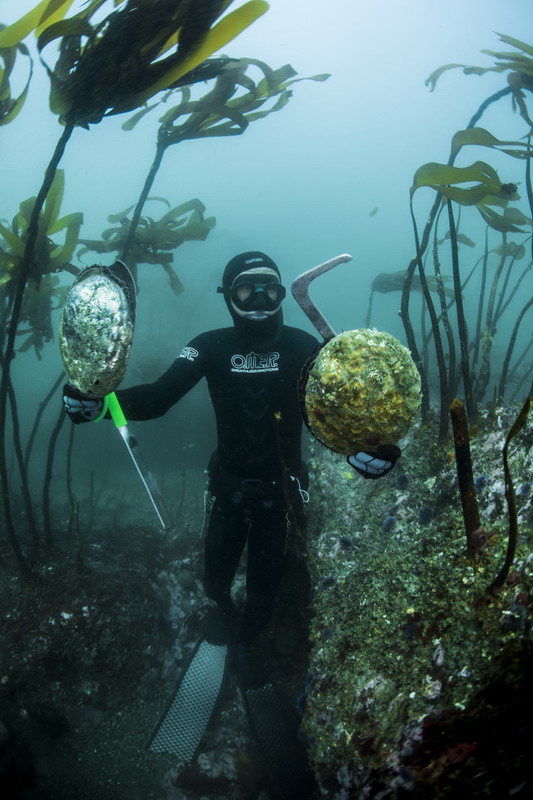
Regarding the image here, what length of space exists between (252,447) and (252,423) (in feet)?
0.68

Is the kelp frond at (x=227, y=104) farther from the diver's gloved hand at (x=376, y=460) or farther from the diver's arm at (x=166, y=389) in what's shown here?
the diver's gloved hand at (x=376, y=460)

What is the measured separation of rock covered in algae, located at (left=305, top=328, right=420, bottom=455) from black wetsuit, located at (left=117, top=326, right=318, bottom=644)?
1441 millimetres

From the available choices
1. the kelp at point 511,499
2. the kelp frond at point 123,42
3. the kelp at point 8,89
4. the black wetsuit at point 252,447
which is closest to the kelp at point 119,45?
the kelp frond at point 123,42

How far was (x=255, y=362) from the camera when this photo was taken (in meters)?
3.20

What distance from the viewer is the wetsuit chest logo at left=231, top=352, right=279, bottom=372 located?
3.20 m

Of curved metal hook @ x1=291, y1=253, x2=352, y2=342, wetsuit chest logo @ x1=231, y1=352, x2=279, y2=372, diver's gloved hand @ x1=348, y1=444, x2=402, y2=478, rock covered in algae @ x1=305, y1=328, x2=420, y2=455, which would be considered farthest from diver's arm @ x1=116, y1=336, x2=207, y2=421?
diver's gloved hand @ x1=348, y1=444, x2=402, y2=478

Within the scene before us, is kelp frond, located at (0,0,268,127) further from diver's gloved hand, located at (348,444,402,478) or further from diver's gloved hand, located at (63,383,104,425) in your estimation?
diver's gloved hand, located at (348,444,402,478)

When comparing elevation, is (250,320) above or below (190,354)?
above

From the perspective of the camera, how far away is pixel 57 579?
3711 millimetres

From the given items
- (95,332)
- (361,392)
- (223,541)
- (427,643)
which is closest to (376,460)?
(361,392)

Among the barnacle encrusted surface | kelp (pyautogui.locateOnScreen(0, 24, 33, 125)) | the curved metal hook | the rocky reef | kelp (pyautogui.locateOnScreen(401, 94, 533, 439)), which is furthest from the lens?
kelp (pyautogui.locateOnScreen(0, 24, 33, 125))

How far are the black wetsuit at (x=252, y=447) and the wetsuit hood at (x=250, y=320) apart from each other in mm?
37

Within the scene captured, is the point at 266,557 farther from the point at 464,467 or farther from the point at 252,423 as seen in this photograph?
the point at 464,467

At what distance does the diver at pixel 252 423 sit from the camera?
10.2 ft
